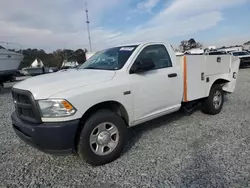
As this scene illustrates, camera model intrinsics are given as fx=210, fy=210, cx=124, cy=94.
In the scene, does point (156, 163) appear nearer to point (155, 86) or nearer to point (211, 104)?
point (155, 86)

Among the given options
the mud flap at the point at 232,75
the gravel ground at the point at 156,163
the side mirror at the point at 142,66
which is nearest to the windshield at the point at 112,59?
the side mirror at the point at 142,66

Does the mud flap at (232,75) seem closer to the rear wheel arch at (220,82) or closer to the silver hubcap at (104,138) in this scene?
the rear wheel arch at (220,82)

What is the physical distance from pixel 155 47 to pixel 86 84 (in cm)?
180

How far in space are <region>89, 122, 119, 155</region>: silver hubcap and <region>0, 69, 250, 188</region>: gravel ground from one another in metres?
0.25

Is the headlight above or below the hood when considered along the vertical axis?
below

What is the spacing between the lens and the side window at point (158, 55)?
3936mm

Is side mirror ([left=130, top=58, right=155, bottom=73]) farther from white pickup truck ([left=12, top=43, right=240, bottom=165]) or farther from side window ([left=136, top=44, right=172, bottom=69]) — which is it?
side window ([left=136, top=44, right=172, bottom=69])

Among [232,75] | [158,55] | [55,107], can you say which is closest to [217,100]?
[232,75]

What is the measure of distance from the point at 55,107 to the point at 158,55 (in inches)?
90.5

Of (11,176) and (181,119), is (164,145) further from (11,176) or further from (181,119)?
(11,176)

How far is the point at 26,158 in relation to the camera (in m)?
3.50

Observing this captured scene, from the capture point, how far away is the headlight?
2.70 m

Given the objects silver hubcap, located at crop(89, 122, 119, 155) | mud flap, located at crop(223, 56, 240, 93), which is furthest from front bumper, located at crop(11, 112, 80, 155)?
mud flap, located at crop(223, 56, 240, 93)

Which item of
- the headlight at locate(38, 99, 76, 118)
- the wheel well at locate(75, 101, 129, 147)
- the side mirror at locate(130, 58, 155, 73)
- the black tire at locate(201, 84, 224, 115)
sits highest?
the side mirror at locate(130, 58, 155, 73)
